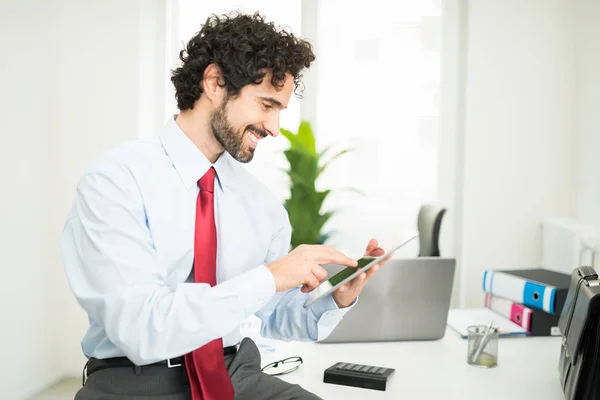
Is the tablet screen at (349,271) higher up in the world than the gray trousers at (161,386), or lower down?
higher up

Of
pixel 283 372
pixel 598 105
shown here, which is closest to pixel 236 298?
pixel 283 372

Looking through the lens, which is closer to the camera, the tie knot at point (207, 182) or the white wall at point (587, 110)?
the tie knot at point (207, 182)

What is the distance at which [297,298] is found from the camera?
177 cm

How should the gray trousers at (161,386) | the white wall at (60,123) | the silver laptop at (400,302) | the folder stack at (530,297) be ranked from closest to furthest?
the gray trousers at (161,386) → the silver laptop at (400,302) → the folder stack at (530,297) → the white wall at (60,123)

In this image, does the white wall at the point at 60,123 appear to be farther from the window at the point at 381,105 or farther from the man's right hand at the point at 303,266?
the man's right hand at the point at 303,266

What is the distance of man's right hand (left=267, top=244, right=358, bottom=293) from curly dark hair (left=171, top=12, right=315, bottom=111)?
1.61 ft

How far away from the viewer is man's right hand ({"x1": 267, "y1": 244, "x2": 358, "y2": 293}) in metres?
1.42

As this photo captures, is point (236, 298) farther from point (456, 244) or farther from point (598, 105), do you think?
point (456, 244)

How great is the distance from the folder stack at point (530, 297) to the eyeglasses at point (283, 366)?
84cm

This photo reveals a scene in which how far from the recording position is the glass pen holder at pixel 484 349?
178 cm

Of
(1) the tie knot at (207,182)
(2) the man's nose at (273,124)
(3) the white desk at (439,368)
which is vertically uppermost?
(2) the man's nose at (273,124)

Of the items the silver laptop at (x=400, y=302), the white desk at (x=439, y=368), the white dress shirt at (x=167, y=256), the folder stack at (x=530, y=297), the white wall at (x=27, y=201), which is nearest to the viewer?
the white dress shirt at (x=167, y=256)

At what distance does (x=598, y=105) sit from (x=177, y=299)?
10.0 feet

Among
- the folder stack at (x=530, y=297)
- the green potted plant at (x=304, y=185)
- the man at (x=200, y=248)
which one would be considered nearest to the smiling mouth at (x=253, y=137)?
the man at (x=200, y=248)
